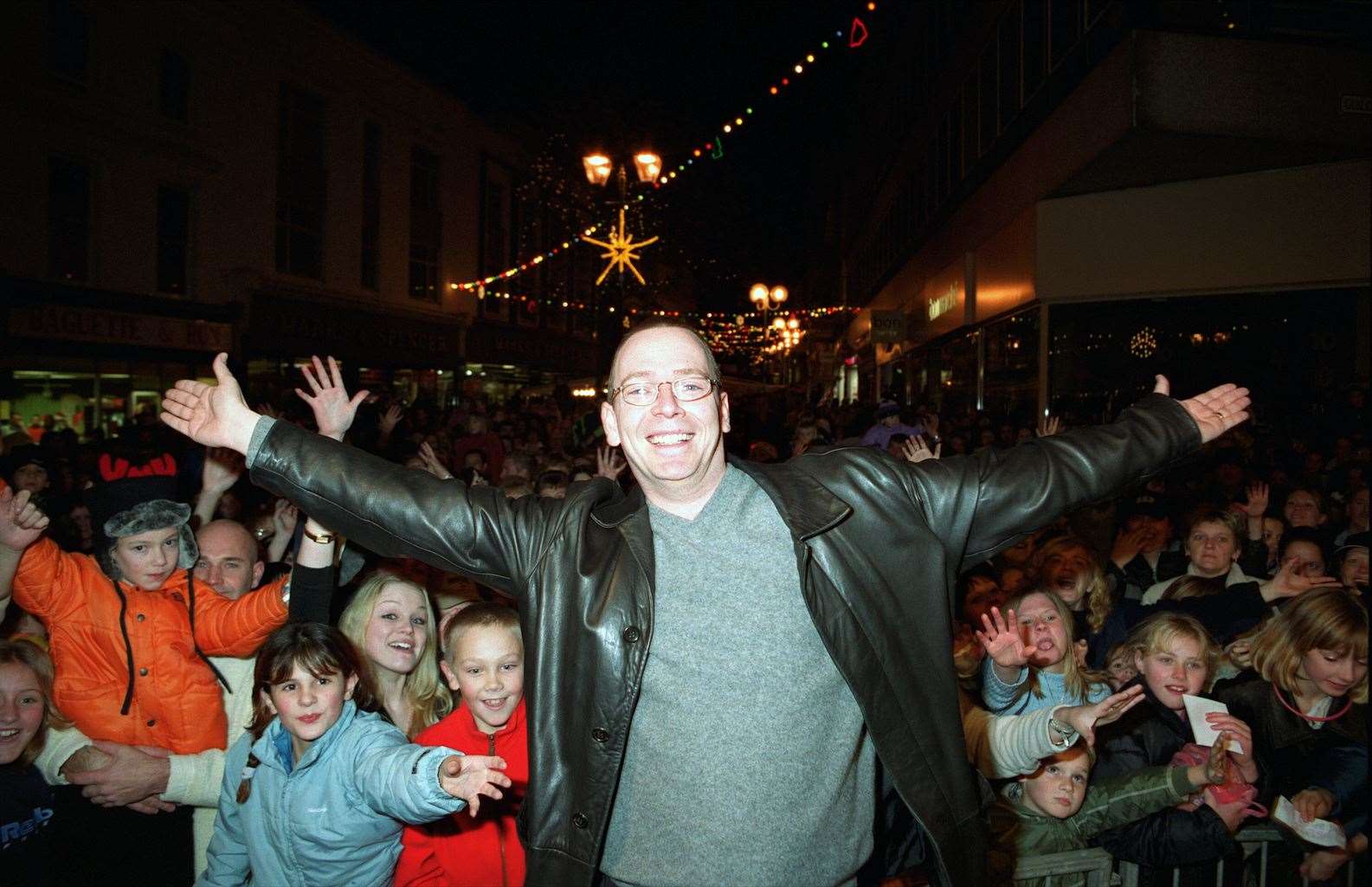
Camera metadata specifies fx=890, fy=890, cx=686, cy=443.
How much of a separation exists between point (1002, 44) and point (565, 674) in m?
16.2

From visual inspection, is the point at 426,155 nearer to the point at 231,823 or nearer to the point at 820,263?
the point at 231,823

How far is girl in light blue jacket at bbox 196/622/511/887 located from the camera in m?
2.98

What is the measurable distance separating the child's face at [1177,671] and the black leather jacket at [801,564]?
1.86 metres

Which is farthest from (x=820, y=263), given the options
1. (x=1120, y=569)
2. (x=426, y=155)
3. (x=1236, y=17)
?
(x=1120, y=569)

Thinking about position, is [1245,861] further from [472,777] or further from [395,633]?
[395,633]

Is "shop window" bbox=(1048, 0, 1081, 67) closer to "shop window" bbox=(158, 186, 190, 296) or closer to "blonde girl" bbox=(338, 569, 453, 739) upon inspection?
"blonde girl" bbox=(338, 569, 453, 739)

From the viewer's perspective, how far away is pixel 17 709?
3232mm

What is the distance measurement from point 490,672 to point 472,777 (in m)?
1.05

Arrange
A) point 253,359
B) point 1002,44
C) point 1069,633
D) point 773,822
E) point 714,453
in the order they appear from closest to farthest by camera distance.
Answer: point 773,822, point 714,453, point 1069,633, point 1002,44, point 253,359

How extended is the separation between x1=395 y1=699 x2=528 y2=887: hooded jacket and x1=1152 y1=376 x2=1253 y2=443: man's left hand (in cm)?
242

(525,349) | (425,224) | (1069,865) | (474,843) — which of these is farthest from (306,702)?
(525,349)

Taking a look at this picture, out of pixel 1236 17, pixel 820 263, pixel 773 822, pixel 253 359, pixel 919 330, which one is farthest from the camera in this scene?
pixel 820 263

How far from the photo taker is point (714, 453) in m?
2.30

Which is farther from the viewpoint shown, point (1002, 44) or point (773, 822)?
point (1002, 44)
